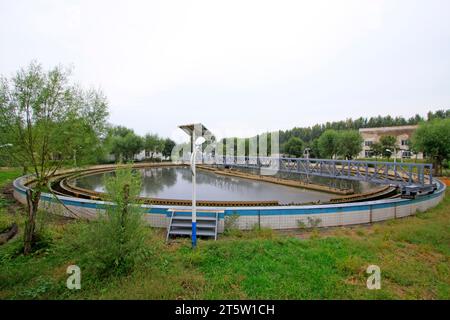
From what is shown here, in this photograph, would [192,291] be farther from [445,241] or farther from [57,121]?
[445,241]

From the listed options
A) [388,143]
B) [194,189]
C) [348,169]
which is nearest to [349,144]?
[388,143]

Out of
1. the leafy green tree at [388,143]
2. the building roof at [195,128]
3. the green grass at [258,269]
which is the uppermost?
the leafy green tree at [388,143]

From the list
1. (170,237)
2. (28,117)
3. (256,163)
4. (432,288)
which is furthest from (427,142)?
(28,117)

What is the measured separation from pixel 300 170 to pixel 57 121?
17.6m

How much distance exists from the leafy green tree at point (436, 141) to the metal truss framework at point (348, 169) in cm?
180

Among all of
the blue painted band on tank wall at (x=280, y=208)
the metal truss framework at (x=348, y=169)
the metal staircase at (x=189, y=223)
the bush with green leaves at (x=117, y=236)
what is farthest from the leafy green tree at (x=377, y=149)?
the bush with green leaves at (x=117, y=236)

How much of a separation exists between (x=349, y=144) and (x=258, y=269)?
34.4 metres

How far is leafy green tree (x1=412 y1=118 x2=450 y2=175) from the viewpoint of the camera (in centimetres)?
2084

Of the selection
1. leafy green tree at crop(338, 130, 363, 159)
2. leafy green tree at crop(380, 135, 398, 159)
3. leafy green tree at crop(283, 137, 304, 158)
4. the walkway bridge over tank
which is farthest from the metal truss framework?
leafy green tree at crop(283, 137, 304, 158)

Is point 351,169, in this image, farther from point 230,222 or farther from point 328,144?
point 328,144

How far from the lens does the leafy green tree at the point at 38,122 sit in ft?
17.6

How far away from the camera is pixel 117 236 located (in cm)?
406

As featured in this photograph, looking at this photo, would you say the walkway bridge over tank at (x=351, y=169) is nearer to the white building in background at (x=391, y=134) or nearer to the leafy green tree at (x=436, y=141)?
the leafy green tree at (x=436, y=141)

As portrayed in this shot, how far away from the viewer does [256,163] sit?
26.9 meters
